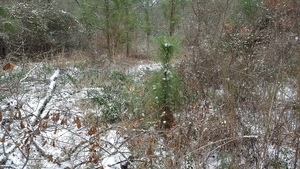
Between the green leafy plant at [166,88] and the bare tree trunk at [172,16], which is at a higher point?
the bare tree trunk at [172,16]

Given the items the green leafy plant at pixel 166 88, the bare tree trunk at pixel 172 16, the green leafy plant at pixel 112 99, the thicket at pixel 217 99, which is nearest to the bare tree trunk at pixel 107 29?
the bare tree trunk at pixel 172 16

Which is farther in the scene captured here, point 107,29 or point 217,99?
point 107,29

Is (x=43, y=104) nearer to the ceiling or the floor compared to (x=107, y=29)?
nearer to the floor

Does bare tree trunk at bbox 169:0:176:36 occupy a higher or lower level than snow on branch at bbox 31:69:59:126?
higher

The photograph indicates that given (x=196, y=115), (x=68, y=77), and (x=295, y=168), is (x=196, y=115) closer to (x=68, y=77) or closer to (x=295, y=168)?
(x=295, y=168)

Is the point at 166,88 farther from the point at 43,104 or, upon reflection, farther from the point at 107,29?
the point at 107,29

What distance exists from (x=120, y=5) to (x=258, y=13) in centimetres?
465

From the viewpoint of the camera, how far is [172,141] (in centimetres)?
430

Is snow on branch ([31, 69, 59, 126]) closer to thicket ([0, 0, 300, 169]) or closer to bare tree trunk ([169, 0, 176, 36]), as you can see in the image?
thicket ([0, 0, 300, 169])

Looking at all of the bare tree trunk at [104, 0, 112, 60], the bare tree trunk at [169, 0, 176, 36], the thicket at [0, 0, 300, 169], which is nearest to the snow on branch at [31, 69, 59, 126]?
the thicket at [0, 0, 300, 169]

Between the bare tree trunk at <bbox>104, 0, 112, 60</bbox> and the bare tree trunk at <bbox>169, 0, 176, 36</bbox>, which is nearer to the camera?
the bare tree trunk at <bbox>104, 0, 112, 60</bbox>

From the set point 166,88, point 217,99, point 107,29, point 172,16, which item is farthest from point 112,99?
point 172,16

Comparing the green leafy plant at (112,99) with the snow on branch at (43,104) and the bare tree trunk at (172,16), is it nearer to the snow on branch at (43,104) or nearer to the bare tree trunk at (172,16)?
the snow on branch at (43,104)

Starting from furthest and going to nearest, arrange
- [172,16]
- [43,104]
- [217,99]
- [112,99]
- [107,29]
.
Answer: [172,16], [107,29], [112,99], [217,99], [43,104]
